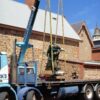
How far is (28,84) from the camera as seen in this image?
1688cm

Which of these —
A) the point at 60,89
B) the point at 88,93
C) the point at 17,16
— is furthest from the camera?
the point at 17,16

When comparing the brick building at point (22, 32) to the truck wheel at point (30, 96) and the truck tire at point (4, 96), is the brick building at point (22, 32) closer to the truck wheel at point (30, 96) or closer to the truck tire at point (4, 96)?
the truck wheel at point (30, 96)

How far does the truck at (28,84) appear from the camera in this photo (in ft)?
49.6

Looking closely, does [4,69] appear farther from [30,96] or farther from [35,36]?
[35,36]

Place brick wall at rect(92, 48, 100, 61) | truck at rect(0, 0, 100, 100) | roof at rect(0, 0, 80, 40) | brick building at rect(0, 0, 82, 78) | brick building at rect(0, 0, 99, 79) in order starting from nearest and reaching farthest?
truck at rect(0, 0, 100, 100) → brick building at rect(0, 0, 99, 79) → brick building at rect(0, 0, 82, 78) → roof at rect(0, 0, 80, 40) → brick wall at rect(92, 48, 100, 61)

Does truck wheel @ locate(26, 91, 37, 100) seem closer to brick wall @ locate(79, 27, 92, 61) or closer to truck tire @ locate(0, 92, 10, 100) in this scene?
truck tire @ locate(0, 92, 10, 100)

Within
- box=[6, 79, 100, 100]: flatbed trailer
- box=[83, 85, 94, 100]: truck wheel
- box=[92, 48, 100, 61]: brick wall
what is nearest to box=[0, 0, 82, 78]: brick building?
box=[6, 79, 100, 100]: flatbed trailer

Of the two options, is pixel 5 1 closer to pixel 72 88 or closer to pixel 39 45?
pixel 39 45

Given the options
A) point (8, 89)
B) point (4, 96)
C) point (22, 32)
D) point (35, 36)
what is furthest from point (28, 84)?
point (35, 36)

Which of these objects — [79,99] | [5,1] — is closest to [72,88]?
[79,99]

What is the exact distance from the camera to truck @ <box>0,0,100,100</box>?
15.1 meters

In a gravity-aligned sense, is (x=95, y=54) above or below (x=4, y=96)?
above

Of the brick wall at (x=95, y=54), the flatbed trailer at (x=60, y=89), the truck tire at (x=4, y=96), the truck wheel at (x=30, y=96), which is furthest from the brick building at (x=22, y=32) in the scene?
the brick wall at (x=95, y=54)

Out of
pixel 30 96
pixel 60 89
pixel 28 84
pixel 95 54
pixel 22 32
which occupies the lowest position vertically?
pixel 30 96
